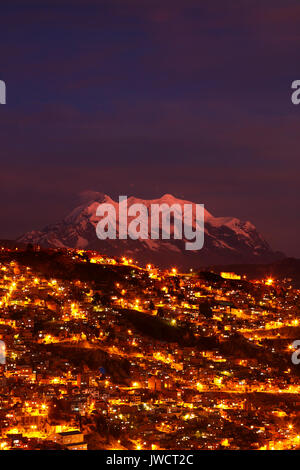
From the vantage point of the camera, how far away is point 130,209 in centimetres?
15400

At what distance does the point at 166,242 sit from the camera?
14250cm

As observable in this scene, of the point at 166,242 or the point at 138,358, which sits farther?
the point at 166,242

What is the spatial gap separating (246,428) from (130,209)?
130902 millimetres

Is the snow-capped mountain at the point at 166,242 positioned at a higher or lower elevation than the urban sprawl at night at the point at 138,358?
higher

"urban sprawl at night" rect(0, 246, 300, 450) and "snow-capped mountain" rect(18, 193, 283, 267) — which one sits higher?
"snow-capped mountain" rect(18, 193, 283, 267)

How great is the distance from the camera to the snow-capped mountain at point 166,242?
127938mm

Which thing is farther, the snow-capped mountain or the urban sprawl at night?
the snow-capped mountain

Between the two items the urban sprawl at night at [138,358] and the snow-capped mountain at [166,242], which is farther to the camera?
the snow-capped mountain at [166,242]

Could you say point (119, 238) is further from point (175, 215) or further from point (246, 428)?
point (246, 428)

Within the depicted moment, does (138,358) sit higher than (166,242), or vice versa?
(166,242)

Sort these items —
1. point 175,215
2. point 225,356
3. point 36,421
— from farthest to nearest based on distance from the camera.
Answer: point 175,215
point 225,356
point 36,421

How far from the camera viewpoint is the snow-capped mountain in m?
128

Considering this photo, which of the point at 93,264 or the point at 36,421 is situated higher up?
the point at 93,264
